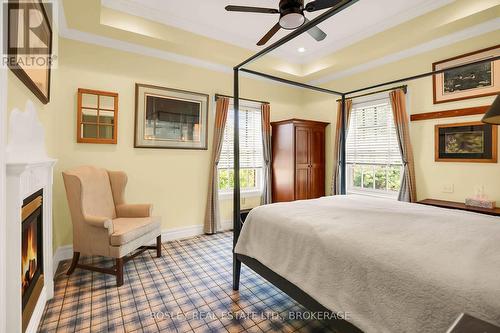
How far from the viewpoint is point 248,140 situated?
16.0 feet

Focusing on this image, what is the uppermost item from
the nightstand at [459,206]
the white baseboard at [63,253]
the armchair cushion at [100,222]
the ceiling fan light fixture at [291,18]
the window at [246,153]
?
the ceiling fan light fixture at [291,18]

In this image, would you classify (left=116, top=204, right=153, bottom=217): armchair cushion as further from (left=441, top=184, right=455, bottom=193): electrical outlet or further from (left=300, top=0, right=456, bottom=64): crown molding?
(left=441, top=184, right=455, bottom=193): electrical outlet

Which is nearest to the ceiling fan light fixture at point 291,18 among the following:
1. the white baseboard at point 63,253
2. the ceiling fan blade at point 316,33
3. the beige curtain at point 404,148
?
the ceiling fan blade at point 316,33

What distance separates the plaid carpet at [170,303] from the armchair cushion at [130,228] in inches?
16.7

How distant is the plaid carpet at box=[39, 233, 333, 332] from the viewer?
1960 mm

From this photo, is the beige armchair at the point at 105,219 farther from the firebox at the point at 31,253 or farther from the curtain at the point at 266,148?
the curtain at the point at 266,148

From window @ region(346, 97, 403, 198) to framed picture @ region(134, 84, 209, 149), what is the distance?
264cm

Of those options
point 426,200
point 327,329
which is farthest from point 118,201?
point 426,200

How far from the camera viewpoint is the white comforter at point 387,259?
3.35 feet

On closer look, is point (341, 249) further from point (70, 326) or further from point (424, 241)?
point (70, 326)

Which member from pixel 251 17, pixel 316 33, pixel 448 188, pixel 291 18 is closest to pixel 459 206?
pixel 448 188

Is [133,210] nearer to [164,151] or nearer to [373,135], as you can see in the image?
[164,151]

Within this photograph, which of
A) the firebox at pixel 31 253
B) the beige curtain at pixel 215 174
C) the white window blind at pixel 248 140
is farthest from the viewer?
the white window blind at pixel 248 140

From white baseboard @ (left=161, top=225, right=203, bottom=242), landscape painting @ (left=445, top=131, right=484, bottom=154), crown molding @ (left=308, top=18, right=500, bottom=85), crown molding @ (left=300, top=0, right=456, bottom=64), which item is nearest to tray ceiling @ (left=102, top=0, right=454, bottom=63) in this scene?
crown molding @ (left=300, top=0, right=456, bottom=64)
